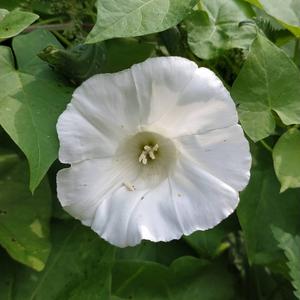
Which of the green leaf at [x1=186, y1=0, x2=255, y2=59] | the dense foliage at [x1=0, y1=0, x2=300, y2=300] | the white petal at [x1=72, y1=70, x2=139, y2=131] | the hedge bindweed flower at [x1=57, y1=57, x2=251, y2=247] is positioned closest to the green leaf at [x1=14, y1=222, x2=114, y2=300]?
the dense foliage at [x1=0, y1=0, x2=300, y2=300]

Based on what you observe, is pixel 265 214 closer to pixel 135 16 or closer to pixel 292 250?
pixel 292 250

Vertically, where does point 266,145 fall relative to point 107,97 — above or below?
below

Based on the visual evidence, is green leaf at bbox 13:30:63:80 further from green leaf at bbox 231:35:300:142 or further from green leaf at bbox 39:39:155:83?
green leaf at bbox 231:35:300:142

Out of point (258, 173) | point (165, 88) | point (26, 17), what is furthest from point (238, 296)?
point (26, 17)

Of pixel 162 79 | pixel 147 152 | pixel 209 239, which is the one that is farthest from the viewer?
pixel 209 239

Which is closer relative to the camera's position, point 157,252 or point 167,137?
point 167,137

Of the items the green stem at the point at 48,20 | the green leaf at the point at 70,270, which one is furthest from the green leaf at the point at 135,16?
the green leaf at the point at 70,270

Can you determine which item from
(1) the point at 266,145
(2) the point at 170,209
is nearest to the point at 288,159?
(1) the point at 266,145

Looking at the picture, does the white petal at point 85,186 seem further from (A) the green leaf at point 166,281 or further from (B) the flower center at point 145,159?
(A) the green leaf at point 166,281
